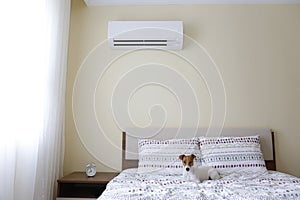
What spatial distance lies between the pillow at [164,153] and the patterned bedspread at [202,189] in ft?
1.06

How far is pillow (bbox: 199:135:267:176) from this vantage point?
7.55ft

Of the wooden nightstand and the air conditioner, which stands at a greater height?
the air conditioner

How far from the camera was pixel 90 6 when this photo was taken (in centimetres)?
300

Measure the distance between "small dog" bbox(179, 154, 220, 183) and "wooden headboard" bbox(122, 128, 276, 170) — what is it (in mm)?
647

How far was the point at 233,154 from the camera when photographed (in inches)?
93.2

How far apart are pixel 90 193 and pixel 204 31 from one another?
2.05m

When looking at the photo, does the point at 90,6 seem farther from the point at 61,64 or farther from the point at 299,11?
the point at 299,11

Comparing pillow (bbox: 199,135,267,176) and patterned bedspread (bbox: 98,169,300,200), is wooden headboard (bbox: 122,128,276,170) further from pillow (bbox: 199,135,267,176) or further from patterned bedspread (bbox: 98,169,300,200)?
patterned bedspread (bbox: 98,169,300,200)

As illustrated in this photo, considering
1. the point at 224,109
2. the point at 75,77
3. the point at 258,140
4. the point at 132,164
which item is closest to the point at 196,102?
the point at 224,109

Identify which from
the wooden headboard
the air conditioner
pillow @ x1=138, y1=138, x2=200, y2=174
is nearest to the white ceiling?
the air conditioner

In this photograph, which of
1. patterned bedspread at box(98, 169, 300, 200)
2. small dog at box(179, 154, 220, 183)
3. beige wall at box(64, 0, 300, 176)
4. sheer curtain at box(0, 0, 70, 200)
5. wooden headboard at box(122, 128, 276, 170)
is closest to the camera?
patterned bedspread at box(98, 169, 300, 200)

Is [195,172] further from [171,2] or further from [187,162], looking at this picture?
[171,2]

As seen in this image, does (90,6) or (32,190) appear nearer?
(32,190)

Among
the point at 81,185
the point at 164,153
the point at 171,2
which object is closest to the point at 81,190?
the point at 81,185
